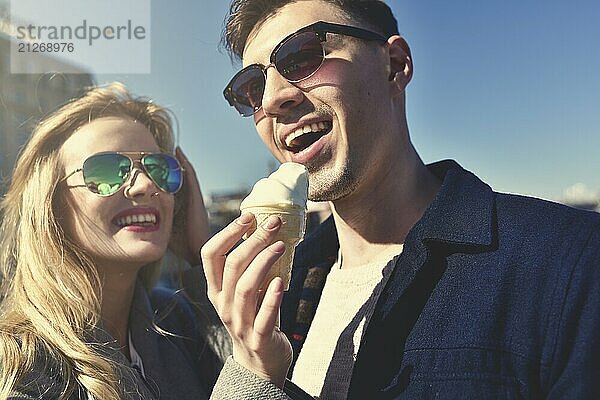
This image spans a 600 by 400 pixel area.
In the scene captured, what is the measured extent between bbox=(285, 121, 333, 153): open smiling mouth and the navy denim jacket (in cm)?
37

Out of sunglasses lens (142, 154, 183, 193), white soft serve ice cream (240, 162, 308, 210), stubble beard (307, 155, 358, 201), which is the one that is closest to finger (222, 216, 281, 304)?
white soft serve ice cream (240, 162, 308, 210)

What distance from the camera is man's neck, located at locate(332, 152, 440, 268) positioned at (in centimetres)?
185

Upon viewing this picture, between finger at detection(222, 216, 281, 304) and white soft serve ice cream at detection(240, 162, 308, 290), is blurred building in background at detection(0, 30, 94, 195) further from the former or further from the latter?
finger at detection(222, 216, 281, 304)

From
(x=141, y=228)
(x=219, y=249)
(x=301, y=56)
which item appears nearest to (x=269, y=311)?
(x=219, y=249)

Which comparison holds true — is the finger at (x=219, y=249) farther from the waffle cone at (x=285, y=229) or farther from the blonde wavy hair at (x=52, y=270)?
the blonde wavy hair at (x=52, y=270)

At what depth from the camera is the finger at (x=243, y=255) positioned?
138 centimetres

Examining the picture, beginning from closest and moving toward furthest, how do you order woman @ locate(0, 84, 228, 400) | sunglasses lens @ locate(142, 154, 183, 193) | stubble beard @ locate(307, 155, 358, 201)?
stubble beard @ locate(307, 155, 358, 201) < woman @ locate(0, 84, 228, 400) < sunglasses lens @ locate(142, 154, 183, 193)

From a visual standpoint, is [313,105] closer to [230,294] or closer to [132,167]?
[230,294]

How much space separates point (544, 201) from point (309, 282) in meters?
0.77

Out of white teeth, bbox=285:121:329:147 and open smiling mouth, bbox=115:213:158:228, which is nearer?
white teeth, bbox=285:121:329:147

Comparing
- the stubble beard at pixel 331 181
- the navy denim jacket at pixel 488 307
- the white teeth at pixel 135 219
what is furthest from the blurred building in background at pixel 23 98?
the navy denim jacket at pixel 488 307

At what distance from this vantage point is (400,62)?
1940mm

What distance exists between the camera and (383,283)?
177cm

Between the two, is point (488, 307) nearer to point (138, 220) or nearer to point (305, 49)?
point (305, 49)
